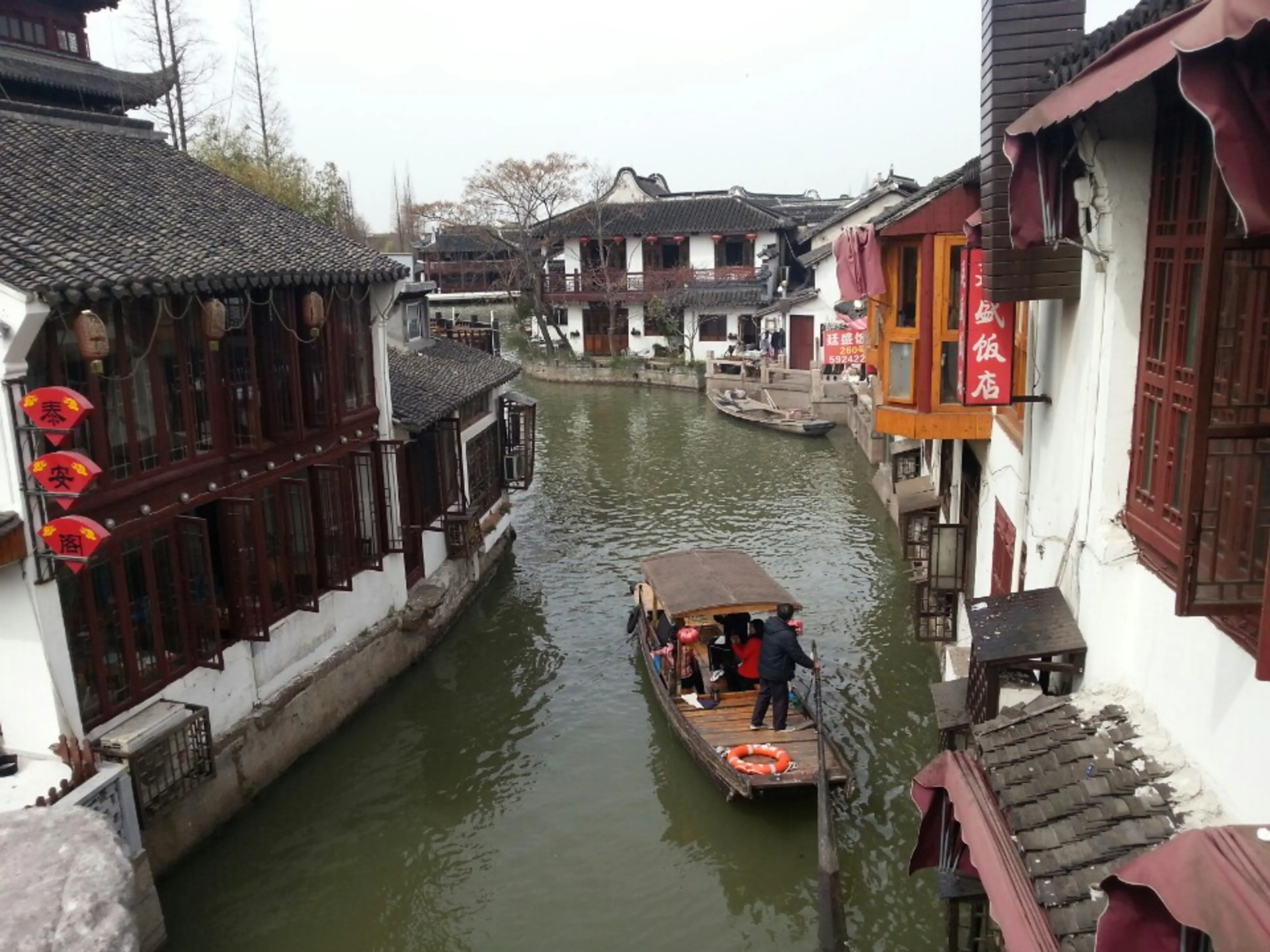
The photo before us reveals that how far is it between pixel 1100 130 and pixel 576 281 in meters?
44.3

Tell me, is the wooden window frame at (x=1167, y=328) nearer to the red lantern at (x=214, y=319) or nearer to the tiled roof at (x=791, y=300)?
the red lantern at (x=214, y=319)

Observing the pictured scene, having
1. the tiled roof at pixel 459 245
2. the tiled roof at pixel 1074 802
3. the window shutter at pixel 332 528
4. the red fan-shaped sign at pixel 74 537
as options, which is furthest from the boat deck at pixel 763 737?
the tiled roof at pixel 459 245

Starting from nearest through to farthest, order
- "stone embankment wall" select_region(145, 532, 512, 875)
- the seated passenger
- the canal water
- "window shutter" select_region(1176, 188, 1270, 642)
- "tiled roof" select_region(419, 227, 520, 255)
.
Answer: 1. "window shutter" select_region(1176, 188, 1270, 642)
2. the canal water
3. "stone embankment wall" select_region(145, 532, 512, 875)
4. the seated passenger
5. "tiled roof" select_region(419, 227, 520, 255)

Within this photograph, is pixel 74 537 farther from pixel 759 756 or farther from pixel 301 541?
pixel 759 756

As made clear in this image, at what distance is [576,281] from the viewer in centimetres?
4978

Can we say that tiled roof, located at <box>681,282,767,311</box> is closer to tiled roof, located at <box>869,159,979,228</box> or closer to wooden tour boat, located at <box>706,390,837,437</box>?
wooden tour boat, located at <box>706,390,837,437</box>

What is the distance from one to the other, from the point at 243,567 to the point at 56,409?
11.5 feet

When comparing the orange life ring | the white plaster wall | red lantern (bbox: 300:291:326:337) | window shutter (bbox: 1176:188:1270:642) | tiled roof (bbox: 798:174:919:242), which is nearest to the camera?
window shutter (bbox: 1176:188:1270:642)

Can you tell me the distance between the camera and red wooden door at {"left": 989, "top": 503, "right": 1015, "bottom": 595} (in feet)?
33.9

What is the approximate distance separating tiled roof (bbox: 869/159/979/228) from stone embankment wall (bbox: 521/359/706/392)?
3033 centimetres

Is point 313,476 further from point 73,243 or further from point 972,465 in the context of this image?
point 972,465

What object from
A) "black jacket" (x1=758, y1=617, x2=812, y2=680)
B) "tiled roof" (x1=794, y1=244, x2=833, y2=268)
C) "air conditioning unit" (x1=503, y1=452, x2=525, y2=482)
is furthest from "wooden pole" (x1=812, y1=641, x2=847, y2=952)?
"tiled roof" (x1=794, y1=244, x2=833, y2=268)

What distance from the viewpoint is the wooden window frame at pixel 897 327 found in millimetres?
11977

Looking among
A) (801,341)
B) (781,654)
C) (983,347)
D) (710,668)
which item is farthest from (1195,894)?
(801,341)
